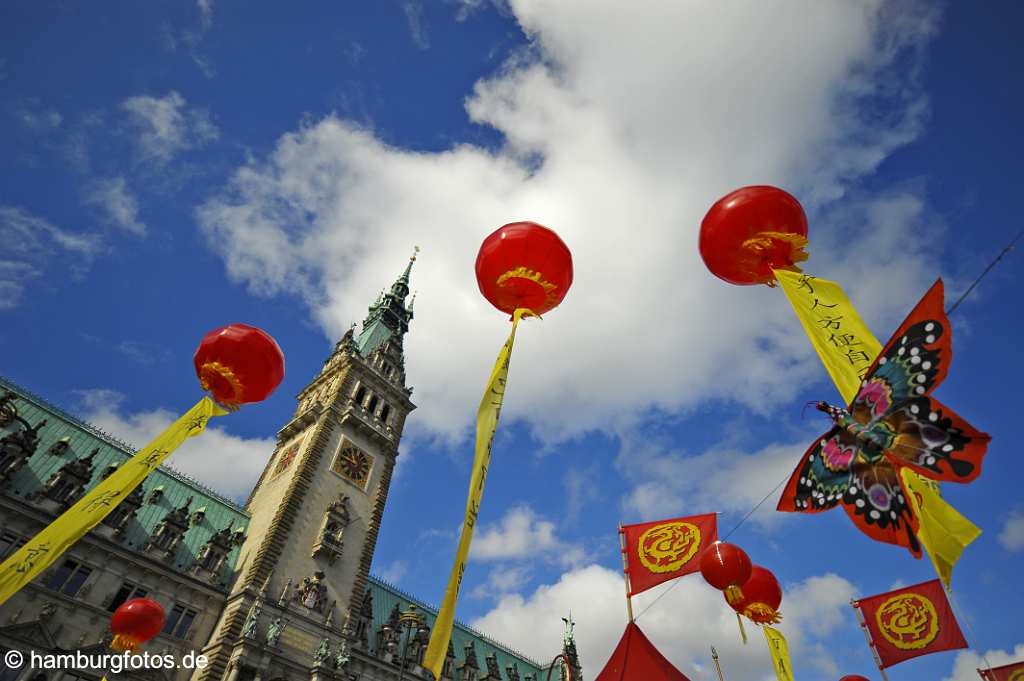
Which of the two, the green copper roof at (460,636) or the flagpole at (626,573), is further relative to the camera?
the green copper roof at (460,636)

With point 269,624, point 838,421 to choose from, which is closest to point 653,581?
point 838,421

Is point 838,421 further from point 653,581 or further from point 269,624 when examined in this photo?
point 269,624

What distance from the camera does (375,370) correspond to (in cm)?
4297

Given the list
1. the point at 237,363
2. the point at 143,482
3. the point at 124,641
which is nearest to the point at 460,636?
the point at 143,482

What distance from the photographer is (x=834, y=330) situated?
693 centimetres

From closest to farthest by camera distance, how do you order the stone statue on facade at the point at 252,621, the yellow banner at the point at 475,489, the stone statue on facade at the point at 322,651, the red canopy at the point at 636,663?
the yellow banner at the point at 475,489 → the red canopy at the point at 636,663 → the stone statue on facade at the point at 252,621 → the stone statue on facade at the point at 322,651

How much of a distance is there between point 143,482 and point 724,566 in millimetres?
35348

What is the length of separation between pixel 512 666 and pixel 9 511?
4189 centimetres

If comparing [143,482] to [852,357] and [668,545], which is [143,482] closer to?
[668,545]

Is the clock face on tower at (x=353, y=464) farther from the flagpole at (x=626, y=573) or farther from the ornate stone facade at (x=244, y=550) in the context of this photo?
the flagpole at (x=626, y=573)

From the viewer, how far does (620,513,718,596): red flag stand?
1154cm

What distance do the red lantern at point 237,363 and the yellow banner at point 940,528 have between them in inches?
471

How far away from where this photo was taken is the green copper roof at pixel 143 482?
28.0 meters

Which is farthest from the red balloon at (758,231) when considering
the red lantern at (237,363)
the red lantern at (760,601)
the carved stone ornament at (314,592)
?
the carved stone ornament at (314,592)
